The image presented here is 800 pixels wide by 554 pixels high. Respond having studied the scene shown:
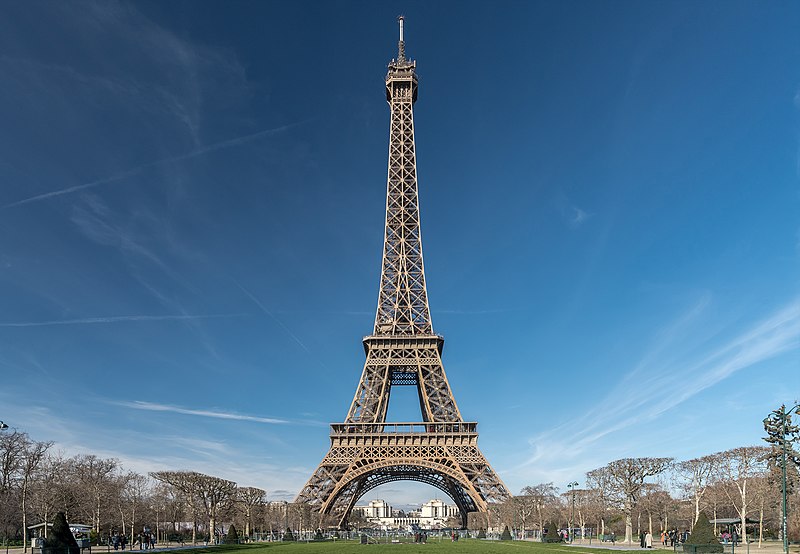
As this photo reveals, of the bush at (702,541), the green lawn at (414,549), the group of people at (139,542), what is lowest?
the group of people at (139,542)

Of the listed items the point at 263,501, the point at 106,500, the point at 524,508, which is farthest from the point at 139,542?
the point at 524,508

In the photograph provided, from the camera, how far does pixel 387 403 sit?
75188 mm

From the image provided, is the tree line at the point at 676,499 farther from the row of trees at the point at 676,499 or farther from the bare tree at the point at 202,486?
the bare tree at the point at 202,486

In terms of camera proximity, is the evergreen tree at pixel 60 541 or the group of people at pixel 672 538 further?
the group of people at pixel 672 538

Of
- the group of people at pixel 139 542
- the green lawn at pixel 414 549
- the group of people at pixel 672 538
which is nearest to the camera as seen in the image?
the green lawn at pixel 414 549

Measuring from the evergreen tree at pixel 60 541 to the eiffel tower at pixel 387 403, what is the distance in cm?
3208

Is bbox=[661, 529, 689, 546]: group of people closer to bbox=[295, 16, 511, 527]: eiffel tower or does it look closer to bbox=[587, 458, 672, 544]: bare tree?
bbox=[587, 458, 672, 544]: bare tree

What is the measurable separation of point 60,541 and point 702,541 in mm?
33641

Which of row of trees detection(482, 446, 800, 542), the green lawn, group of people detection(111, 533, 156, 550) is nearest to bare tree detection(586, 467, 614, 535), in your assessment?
row of trees detection(482, 446, 800, 542)

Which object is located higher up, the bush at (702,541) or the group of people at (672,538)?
the bush at (702,541)

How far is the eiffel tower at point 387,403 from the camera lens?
66562mm

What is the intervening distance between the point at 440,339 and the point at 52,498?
40069 millimetres

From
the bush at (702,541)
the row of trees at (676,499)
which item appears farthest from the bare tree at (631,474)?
the bush at (702,541)

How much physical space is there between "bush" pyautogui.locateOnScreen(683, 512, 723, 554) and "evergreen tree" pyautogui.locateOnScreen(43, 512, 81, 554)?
3178 centimetres
